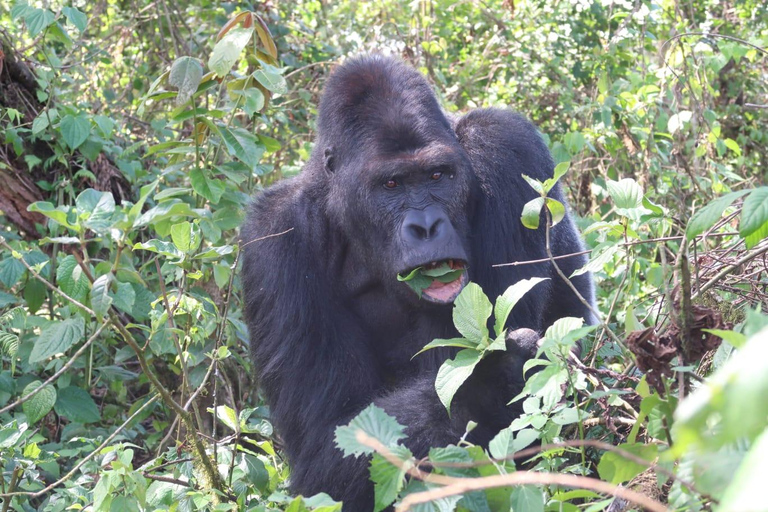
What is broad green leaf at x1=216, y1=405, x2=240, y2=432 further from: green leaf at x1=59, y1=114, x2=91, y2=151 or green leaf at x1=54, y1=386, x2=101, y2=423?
green leaf at x1=59, y1=114, x2=91, y2=151

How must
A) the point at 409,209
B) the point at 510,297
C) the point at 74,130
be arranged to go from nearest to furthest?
the point at 510,297, the point at 409,209, the point at 74,130

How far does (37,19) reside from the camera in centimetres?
406

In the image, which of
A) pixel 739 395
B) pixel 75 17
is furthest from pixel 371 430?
pixel 75 17

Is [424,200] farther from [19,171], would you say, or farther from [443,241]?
[19,171]

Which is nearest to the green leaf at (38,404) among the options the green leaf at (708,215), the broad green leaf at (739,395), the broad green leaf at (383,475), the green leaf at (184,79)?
the green leaf at (184,79)

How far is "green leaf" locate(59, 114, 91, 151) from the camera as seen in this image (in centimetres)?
435

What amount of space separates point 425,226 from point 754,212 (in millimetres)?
1594

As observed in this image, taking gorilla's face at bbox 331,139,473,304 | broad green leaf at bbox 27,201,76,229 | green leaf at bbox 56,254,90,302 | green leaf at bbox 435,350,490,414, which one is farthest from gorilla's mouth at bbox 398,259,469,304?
broad green leaf at bbox 27,201,76,229

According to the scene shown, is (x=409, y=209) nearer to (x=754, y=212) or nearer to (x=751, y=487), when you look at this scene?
(x=754, y=212)

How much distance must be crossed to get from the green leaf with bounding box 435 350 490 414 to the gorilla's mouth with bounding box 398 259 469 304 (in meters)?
0.84

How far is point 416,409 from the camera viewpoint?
3.12 m

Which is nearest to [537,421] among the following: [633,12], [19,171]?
[19,171]

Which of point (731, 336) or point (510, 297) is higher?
point (731, 336)

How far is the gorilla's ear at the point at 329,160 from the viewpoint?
360 centimetres
